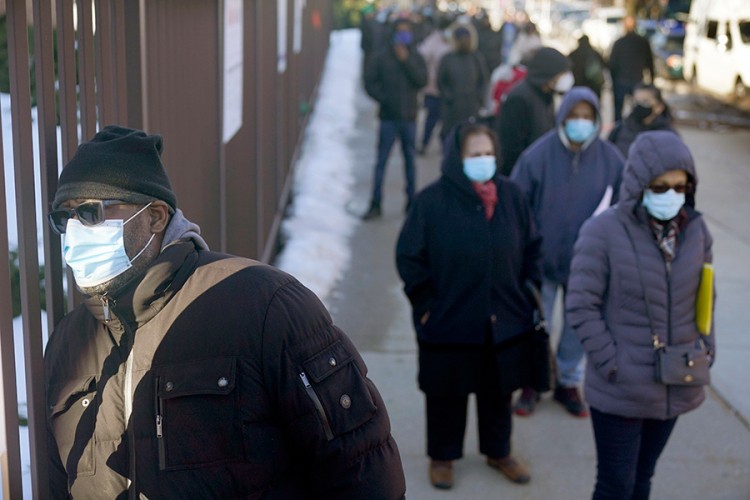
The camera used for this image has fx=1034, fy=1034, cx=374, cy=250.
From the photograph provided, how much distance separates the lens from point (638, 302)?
3.66 m

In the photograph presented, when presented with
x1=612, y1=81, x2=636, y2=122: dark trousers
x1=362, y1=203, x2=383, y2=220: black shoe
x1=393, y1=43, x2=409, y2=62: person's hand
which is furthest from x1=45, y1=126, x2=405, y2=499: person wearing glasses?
x1=612, y1=81, x2=636, y2=122: dark trousers

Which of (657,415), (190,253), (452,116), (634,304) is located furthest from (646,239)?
(452,116)

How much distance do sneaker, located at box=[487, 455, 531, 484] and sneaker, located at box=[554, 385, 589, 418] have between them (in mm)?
757

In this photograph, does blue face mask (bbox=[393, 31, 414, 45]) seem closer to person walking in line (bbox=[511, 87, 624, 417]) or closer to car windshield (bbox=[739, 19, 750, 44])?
person walking in line (bbox=[511, 87, 624, 417])

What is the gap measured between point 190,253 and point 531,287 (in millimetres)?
2544

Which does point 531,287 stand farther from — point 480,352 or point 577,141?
point 577,141

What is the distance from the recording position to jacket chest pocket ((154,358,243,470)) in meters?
2.06

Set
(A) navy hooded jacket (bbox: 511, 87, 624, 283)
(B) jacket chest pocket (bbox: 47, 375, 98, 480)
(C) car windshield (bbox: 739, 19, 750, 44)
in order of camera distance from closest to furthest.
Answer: (B) jacket chest pocket (bbox: 47, 375, 98, 480)
(A) navy hooded jacket (bbox: 511, 87, 624, 283)
(C) car windshield (bbox: 739, 19, 750, 44)

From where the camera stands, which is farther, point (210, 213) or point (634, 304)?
point (210, 213)

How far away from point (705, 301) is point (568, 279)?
1.09 metres

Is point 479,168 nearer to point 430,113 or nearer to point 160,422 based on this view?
point 160,422

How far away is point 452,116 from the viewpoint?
34.0 ft

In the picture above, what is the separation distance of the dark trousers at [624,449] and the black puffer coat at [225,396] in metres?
1.74

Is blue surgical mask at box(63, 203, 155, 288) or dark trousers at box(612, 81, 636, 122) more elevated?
blue surgical mask at box(63, 203, 155, 288)
